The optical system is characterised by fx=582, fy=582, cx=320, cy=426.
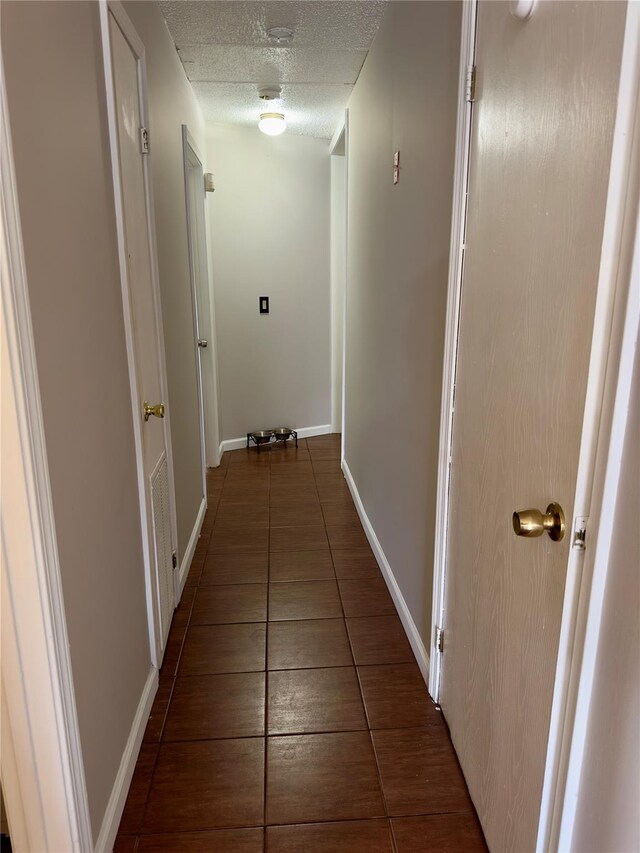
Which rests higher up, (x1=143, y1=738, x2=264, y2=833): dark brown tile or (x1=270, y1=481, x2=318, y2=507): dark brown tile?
(x1=270, y1=481, x2=318, y2=507): dark brown tile

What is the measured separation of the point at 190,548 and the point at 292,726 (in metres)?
1.25

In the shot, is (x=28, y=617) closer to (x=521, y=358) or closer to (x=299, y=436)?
(x=521, y=358)

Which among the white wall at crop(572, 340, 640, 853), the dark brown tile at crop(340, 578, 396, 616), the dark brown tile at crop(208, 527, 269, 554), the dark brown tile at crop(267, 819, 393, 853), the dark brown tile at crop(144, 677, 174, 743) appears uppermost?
the white wall at crop(572, 340, 640, 853)

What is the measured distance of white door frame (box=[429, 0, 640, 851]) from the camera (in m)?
0.81

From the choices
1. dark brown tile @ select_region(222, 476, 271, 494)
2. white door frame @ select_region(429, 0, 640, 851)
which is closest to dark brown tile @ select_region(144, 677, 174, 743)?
white door frame @ select_region(429, 0, 640, 851)

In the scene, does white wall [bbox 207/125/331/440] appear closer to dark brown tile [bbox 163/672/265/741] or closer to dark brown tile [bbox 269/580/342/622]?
dark brown tile [bbox 269/580/342/622]

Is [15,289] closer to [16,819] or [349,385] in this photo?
[16,819]

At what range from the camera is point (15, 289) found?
0.95 metres

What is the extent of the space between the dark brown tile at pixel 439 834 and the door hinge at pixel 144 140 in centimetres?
217

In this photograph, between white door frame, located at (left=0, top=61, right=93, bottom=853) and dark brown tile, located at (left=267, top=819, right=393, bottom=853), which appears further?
dark brown tile, located at (left=267, top=819, right=393, bottom=853)

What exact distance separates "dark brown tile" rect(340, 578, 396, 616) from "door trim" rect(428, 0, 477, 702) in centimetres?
55

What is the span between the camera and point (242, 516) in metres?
3.47

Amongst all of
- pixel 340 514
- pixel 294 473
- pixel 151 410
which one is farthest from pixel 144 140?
pixel 294 473

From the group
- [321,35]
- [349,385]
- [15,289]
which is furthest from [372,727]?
[321,35]
